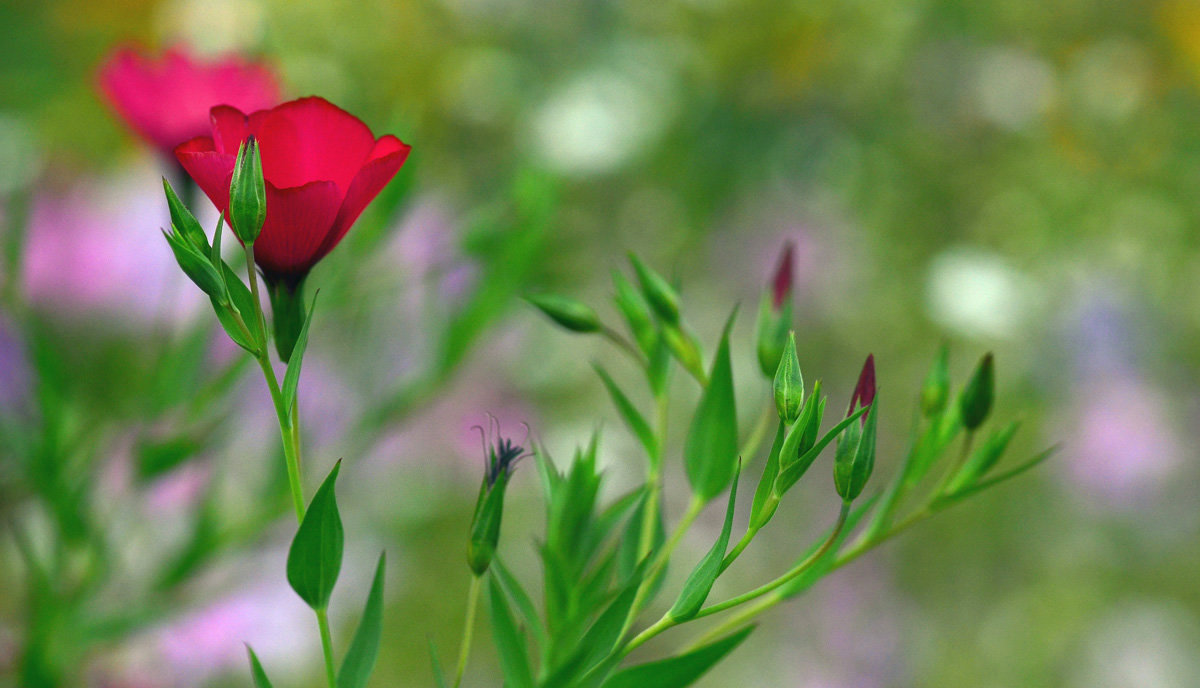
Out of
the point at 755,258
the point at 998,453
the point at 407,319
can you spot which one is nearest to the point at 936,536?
the point at 755,258

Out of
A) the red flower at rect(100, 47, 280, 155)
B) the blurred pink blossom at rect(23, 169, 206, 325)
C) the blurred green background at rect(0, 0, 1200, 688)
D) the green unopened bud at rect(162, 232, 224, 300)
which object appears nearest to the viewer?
the green unopened bud at rect(162, 232, 224, 300)

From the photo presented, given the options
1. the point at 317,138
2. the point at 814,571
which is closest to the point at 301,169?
the point at 317,138

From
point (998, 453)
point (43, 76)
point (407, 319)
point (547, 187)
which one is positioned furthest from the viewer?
point (43, 76)

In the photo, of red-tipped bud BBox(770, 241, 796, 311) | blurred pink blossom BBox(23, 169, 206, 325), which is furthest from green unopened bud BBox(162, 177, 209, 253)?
blurred pink blossom BBox(23, 169, 206, 325)

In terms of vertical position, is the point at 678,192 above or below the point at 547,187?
below

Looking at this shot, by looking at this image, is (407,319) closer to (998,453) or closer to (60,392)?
(60,392)

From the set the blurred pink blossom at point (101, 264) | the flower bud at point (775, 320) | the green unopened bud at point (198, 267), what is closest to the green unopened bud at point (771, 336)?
the flower bud at point (775, 320)

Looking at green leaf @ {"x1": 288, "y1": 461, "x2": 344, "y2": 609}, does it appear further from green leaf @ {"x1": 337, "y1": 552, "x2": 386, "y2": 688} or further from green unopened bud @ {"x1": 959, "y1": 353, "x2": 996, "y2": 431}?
green unopened bud @ {"x1": 959, "y1": 353, "x2": 996, "y2": 431}

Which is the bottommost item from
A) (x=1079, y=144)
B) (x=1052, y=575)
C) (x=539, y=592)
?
(x=1052, y=575)
